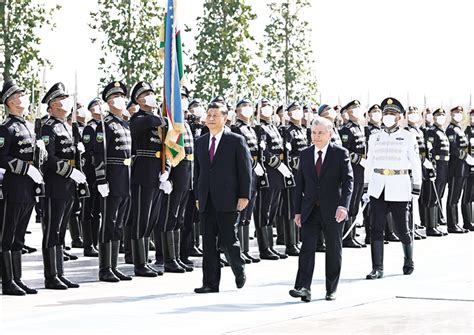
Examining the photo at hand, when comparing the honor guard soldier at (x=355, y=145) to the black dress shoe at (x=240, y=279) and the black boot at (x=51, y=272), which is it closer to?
the black dress shoe at (x=240, y=279)

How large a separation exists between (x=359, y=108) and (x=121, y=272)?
18.5 ft

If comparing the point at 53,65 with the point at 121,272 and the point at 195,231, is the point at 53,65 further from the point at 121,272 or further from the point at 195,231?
the point at 121,272

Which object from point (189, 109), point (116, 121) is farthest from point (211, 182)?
point (189, 109)

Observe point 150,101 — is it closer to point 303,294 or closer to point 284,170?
point 284,170

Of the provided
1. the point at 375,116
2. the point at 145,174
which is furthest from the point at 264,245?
the point at 375,116

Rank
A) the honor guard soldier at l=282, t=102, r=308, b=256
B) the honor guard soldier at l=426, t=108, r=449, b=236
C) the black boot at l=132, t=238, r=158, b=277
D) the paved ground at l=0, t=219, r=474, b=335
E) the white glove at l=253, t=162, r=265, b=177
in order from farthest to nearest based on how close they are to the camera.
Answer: the honor guard soldier at l=426, t=108, r=449, b=236 < the honor guard soldier at l=282, t=102, r=308, b=256 < the white glove at l=253, t=162, r=265, b=177 < the black boot at l=132, t=238, r=158, b=277 < the paved ground at l=0, t=219, r=474, b=335

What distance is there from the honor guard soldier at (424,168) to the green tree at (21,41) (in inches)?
344

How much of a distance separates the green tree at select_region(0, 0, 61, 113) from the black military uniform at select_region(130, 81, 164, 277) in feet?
38.5

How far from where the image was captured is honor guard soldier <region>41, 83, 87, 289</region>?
1316 cm

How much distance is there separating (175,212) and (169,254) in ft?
1.64

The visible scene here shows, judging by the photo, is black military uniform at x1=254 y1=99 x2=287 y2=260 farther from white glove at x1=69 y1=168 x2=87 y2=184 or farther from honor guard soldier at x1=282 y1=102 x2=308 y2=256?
white glove at x1=69 y1=168 x2=87 y2=184

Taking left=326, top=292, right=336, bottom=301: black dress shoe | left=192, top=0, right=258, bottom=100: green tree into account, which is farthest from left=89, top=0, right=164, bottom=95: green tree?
left=326, top=292, right=336, bottom=301: black dress shoe

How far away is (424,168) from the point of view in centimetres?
2066

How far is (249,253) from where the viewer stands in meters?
16.7
